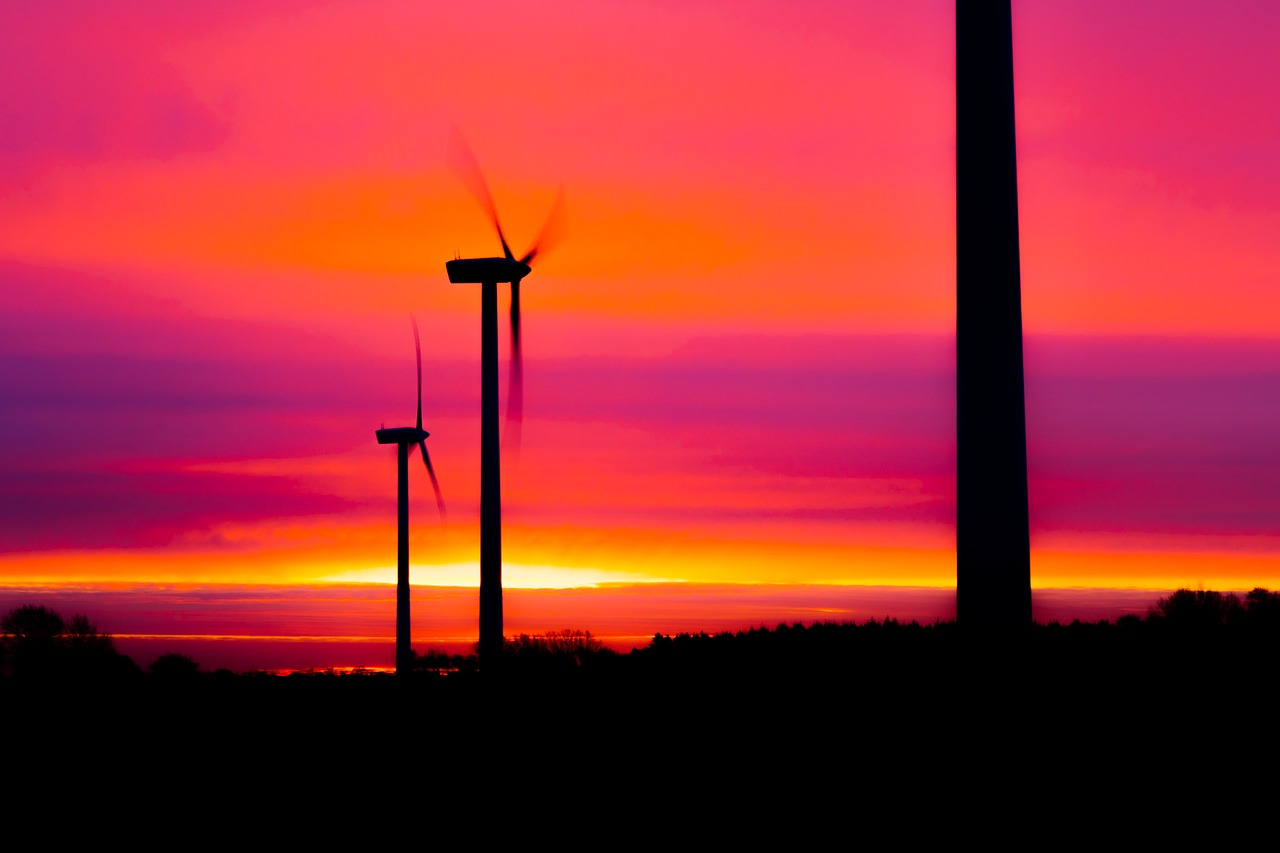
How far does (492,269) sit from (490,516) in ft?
35.2

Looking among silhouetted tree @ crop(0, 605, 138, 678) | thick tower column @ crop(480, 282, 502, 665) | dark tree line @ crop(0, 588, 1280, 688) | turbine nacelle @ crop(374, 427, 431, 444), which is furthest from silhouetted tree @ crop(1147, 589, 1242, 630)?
silhouetted tree @ crop(0, 605, 138, 678)

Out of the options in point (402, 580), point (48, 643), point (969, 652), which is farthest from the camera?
point (48, 643)

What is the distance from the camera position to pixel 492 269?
56.5 m

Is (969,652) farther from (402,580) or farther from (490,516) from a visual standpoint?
(402,580)

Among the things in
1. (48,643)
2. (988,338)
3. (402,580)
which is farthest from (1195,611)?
(48,643)

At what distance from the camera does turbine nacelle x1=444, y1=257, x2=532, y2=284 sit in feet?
185

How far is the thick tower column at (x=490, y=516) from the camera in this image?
50281 mm

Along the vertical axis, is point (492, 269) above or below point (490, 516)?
above

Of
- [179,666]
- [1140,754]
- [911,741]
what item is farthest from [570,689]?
[179,666]

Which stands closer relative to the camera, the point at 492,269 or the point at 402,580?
the point at 492,269

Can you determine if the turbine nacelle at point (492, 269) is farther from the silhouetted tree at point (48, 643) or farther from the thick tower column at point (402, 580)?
the silhouetted tree at point (48, 643)

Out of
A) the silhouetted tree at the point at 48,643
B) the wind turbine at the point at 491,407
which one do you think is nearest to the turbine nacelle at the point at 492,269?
the wind turbine at the point at 491,407

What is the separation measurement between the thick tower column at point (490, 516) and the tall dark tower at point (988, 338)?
80.1 ft

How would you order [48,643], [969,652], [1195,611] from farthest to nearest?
1. [48,643]
2. [1195,611]
3. [969,652]
